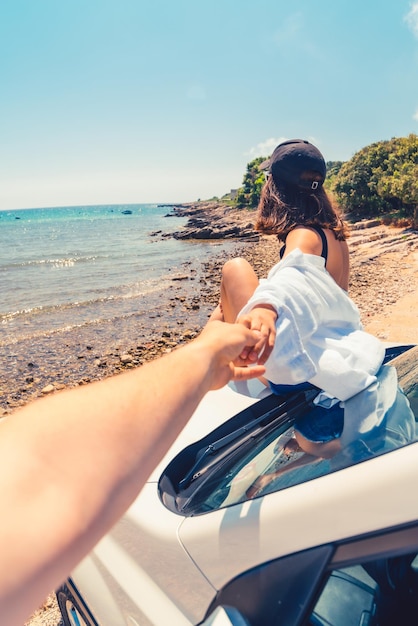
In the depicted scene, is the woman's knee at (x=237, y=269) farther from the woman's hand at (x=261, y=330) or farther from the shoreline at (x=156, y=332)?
the shoreline at (x=156, y=332)

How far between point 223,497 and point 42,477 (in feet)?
2.77

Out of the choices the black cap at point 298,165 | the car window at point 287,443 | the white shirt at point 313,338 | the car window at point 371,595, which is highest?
the black cap at point 298,165

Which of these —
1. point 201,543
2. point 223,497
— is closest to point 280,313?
point 223,497

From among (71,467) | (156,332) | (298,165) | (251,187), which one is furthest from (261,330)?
(251,187)

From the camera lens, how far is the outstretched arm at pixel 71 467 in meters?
0.50

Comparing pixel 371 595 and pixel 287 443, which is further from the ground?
pixel 287 443

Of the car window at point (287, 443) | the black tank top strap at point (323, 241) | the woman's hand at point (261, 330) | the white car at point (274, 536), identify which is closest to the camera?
the white car at point (274, 536)

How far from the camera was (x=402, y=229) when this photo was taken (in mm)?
18438

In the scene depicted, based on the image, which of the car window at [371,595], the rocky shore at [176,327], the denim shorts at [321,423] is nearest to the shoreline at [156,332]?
the rocky shore at [176,327]

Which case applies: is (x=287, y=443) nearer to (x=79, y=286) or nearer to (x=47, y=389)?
(x=47, y=389)

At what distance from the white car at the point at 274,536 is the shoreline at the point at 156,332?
14.1ft

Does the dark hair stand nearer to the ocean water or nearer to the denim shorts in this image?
the denim shorts

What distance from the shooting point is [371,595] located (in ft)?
3.57

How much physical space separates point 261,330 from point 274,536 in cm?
61
